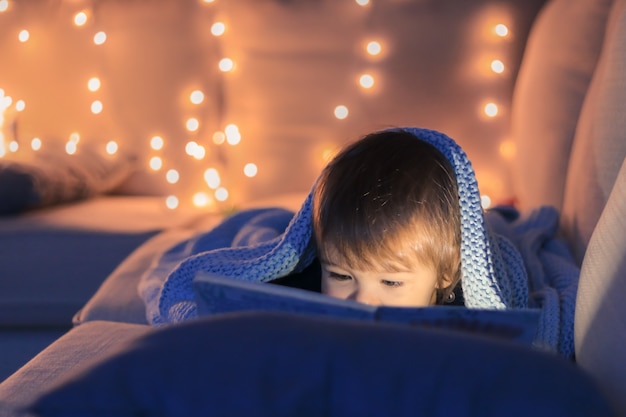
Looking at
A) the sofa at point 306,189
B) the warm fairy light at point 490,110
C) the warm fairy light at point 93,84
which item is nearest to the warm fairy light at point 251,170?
the sofa at point 306,189

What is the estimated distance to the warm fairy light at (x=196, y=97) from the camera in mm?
2176

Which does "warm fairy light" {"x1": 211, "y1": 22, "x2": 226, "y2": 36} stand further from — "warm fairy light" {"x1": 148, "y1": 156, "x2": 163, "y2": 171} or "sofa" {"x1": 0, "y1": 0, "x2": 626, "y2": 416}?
"warm fairy light" {"x1": 148, "y1": 156, "x2": 163, "y2": 171}

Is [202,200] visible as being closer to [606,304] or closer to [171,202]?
[171,202]

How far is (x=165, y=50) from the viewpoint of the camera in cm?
219

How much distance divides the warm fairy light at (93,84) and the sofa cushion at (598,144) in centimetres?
138

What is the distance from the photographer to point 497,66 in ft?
6.61

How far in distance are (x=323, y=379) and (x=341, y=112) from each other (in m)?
1.58

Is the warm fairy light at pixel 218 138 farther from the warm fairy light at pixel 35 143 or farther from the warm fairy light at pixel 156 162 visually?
the warm fairy light at pixel 35 143

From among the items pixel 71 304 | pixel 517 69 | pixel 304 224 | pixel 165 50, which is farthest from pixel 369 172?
pixel 165 50

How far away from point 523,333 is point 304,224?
0.55 metres

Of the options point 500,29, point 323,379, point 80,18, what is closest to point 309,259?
point 323,379

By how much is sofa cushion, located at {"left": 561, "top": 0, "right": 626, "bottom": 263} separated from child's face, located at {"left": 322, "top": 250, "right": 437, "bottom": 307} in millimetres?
287

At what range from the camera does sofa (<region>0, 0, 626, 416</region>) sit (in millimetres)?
492

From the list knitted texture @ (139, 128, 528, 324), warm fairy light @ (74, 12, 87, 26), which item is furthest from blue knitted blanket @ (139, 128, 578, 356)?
warm fairy light @ (74, 12, 87, 26)
